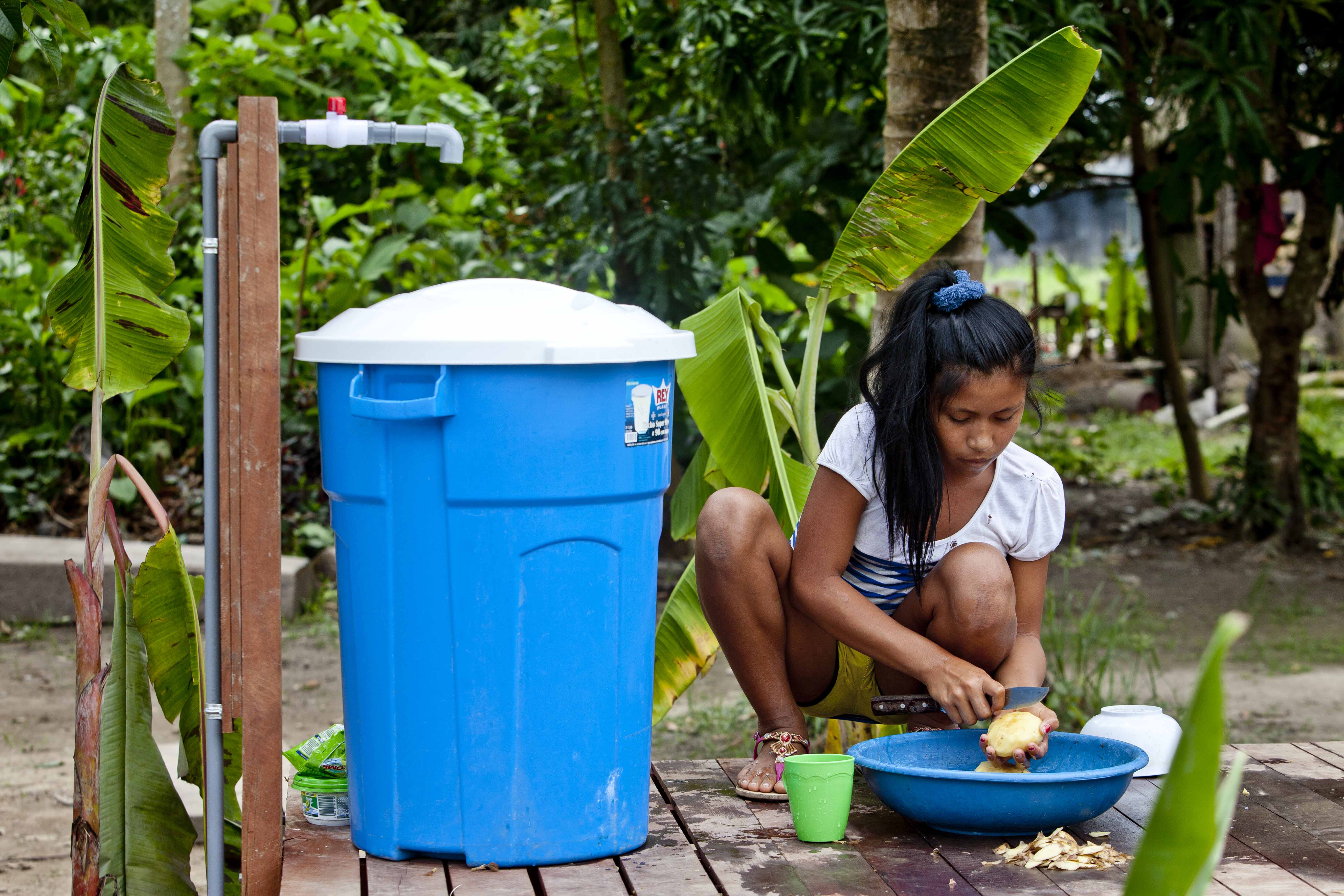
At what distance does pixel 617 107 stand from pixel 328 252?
5.35ft

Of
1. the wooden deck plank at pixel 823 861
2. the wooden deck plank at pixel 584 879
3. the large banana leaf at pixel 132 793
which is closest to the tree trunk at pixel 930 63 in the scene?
the wooden deck plank at pixel 823 861

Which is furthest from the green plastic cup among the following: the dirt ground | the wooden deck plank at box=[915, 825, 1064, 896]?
the dirt ground

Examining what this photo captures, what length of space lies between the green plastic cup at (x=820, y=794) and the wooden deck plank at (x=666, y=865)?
0.56ft

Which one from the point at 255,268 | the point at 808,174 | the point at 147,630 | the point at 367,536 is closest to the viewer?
the point at 255,268

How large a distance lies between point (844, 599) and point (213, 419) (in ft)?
3.51

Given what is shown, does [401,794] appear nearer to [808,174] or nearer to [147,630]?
[147,630]

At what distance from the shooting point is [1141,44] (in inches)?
202

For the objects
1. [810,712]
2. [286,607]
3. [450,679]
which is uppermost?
[450,679]

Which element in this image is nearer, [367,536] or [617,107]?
[367,536]

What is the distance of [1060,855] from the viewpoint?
6.05ft

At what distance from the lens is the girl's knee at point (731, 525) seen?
2.24 m

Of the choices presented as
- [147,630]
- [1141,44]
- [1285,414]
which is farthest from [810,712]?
[1285,414]

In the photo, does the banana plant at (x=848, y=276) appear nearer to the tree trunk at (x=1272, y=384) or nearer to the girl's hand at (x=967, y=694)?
the girl's hand at (x=967, y=694)

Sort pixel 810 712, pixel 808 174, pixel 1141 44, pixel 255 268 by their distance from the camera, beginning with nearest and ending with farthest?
pixel 255 268 < pixel 810 712 < pixel 808 174 < pixel 1141 44
